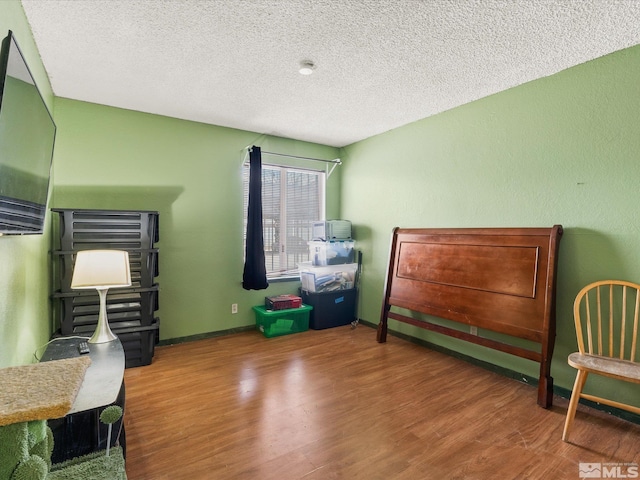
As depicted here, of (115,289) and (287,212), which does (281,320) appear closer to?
(287,212)

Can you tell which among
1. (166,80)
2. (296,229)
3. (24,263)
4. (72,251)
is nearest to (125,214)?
(72,251)

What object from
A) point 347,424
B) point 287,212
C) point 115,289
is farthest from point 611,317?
point 115,289

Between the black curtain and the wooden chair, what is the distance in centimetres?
Result: 272

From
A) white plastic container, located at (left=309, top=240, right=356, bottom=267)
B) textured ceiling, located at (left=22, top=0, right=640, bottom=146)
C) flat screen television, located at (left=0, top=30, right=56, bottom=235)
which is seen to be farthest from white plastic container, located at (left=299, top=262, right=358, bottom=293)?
flat screen television, located at (left=0, top=30, right=56, bottom=235)

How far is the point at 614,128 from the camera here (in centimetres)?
209

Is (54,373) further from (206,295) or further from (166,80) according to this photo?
(206,295)

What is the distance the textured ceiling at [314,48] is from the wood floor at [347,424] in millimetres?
2368

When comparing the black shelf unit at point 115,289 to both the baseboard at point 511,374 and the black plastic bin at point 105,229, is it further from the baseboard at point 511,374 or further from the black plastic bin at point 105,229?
the baseboard at point 511,374

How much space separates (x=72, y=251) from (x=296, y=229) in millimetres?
2384

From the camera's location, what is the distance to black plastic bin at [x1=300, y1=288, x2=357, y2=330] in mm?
3803

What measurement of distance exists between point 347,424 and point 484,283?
155cm

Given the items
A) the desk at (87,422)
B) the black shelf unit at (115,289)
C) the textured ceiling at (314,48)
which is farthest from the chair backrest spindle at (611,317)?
the black shelf unit at (115,289)

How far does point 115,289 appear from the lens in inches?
106

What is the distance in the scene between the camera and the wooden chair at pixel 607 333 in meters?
1.81
